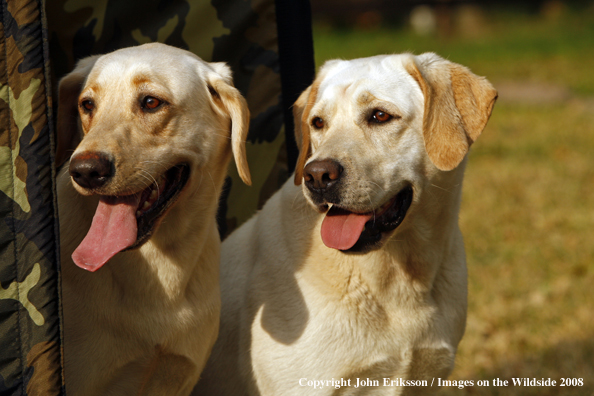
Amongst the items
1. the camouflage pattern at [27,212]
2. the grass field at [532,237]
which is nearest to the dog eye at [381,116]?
the grass field at [532,237]

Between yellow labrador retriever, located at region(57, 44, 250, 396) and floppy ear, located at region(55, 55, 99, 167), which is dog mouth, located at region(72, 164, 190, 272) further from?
floppy ear, located at region(55, 55, 99, 167)

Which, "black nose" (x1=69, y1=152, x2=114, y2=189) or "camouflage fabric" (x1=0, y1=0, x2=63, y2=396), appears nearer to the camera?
"camouflage fabric" (x1=0, y1=0, x2=63, y2=396)

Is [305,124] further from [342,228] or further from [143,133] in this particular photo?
[143,133]

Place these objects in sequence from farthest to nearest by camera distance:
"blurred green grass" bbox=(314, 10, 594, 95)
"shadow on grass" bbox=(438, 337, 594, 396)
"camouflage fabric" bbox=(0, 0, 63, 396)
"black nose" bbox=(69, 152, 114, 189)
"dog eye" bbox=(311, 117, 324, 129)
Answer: "blurred green grass" bbox=(314, 10, 594, 95), "shadow on grass" bbox=(438, 337, 594, 396), "dog eye" bbox=(311, 117, 324, 129), "black nose" bbox=(69, 152, 114, 189), "camouflage fabric" bbox=(0, 0, 63, 396)

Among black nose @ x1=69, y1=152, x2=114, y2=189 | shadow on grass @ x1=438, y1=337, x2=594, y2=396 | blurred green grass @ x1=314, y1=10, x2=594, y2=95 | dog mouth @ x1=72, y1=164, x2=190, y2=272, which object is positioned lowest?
blurred green grass @ x1=314, y1=10, x2=594, y2=95

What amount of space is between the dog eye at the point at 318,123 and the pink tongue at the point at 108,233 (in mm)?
927

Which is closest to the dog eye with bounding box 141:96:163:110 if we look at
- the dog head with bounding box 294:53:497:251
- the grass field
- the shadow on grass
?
the dog head with bounding box 294:53:497:251

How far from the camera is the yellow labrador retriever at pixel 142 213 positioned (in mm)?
2289

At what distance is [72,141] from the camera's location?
9.08 feet

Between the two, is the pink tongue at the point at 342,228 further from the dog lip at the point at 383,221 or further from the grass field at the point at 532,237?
the grass field at the point at 532,237

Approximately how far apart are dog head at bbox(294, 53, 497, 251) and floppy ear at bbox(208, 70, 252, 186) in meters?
0.27

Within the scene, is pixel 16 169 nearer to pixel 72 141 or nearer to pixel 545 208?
pixel 72 141

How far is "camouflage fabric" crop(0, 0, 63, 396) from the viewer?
78.5 inches

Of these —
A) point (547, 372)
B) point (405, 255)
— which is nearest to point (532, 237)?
point (547, 372)
